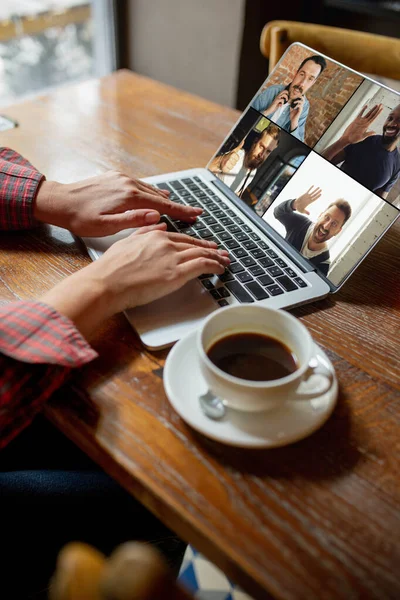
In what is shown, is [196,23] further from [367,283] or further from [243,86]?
[367,283]

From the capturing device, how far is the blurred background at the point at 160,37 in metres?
2.21

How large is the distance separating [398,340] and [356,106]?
365 millimetres

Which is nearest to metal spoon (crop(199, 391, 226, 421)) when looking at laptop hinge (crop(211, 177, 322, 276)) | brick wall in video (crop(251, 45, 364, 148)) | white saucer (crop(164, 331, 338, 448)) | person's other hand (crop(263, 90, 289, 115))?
white saucer (crop(164, 331, 338, 448))

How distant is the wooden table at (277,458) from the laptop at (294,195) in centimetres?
5

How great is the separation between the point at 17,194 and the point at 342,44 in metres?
0.95

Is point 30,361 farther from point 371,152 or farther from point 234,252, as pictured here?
point 371,152

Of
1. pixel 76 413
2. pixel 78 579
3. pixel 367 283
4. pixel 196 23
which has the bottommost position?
pixel 76 413

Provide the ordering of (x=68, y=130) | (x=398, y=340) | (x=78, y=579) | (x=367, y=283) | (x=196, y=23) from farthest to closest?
(x=196, y=23), (x=68, y=130), (x=367, y=283), (x=398, y=340), (x=78, y=579)

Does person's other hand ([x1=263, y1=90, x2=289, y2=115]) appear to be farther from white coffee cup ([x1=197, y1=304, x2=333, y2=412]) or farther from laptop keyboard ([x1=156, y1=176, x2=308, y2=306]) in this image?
white coffee cup ([x1=197, y1=304, x2=333, y2=412])

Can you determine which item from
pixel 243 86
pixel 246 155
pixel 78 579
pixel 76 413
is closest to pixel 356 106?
pixel 246 155

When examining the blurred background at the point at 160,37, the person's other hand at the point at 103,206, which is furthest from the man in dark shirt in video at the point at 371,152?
the blurred background at the point at 160,37

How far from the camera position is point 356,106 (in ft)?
2.50

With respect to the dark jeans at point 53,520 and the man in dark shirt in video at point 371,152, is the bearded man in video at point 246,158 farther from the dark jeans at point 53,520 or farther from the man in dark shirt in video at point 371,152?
the dark jeans at point 53,520

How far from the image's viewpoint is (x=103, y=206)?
79 centimetres
